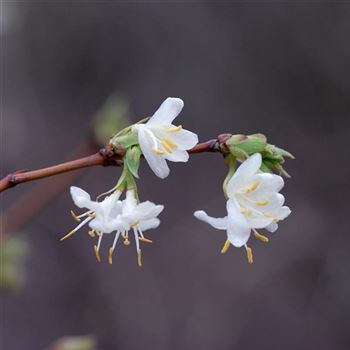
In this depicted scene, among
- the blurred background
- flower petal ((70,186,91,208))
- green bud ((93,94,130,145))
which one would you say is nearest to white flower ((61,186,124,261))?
flower petal ((70,186,91,208))

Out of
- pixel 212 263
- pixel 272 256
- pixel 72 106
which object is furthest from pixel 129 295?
pixel 72 106

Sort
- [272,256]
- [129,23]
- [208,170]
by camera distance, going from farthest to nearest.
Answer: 1. [129,23]
2. [208,170]
3. [272,256]

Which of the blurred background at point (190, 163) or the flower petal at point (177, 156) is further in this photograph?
the blurred background at point (190, 163)

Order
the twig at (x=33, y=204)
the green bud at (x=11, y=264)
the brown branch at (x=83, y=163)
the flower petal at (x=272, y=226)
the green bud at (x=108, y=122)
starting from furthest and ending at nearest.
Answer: the green bud at (x=108, y=122)
the twig at (x=33, y=204)
the green bud at (x=11, y=264)
the flower petal at (x=272, y=226)
the brown branch at (x=83, y=163)

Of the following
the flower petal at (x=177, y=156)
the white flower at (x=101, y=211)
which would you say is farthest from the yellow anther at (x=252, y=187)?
the white flower at (x=101, y=211)

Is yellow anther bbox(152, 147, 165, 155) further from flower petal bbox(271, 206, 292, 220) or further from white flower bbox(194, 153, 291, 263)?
flower petal bbox(271, 206, 292, 220)

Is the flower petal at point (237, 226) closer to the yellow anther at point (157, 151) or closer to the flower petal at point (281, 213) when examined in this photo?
the flower petal at point (281, 213)

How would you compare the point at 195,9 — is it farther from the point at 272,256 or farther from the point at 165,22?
the point at 272,256
